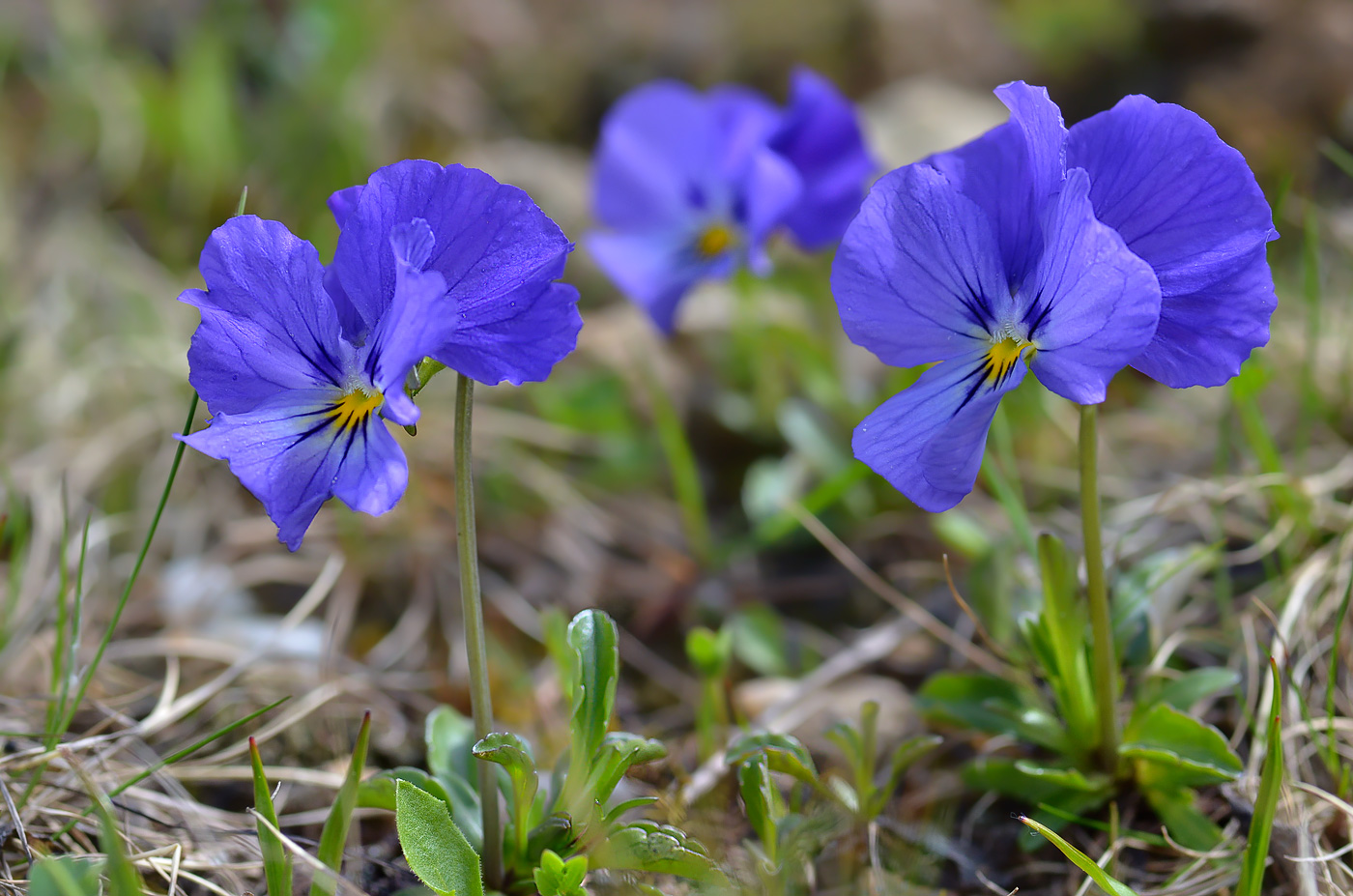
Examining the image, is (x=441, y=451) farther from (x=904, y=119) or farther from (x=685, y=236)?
(x=904, y=119)

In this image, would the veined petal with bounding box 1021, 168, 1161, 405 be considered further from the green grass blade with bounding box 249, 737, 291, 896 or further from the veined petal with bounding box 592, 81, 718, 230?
the veined petal with bounding box 592, 81, 718, 230

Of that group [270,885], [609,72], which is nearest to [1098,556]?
[270,885]

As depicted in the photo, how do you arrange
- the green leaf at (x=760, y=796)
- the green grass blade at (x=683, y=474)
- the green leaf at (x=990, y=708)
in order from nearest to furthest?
the green leaf at (x=760, y=796), the green leaf at (x=990, y=708), the green grass blade at (x=683, y=474)

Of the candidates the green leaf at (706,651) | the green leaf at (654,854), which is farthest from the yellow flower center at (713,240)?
the green leaf at (654,854)

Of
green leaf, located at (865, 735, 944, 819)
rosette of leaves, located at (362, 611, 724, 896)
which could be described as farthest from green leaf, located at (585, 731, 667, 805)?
green leaf, located at (865, 735, 944, 819)

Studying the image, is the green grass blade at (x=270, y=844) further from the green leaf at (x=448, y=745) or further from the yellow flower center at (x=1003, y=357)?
the yellow flower center at (x=1003, y=357)

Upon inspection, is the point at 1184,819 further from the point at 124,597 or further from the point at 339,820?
the point at 124,597
